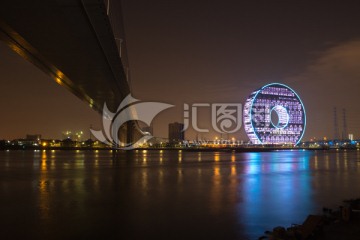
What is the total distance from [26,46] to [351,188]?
17.7 m

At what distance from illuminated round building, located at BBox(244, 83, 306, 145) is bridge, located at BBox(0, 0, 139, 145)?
266 feet

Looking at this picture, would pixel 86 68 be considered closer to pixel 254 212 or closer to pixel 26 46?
pixel 26 46

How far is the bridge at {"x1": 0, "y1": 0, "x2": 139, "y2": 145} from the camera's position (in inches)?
566

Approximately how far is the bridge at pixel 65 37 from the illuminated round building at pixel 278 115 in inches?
3195

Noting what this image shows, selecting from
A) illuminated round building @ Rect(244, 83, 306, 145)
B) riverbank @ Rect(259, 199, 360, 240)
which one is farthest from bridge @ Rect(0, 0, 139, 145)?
illuminated round building @ Rect(244, 83, 306, 145)

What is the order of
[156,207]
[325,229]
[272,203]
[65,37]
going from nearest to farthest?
1. [325,229]
2. [156,207]
3. [272,203]
4. [65,37]

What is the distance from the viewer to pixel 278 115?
114250 millimetres

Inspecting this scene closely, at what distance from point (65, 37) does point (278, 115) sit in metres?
102

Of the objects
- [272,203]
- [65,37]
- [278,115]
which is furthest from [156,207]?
[278,115]

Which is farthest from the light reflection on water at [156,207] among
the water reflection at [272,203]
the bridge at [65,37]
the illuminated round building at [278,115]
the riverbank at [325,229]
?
the illuminated round building at [278,115]

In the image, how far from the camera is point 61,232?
964 cm

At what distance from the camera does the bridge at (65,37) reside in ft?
47.2

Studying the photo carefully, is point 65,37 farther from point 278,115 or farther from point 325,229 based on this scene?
point 278,115

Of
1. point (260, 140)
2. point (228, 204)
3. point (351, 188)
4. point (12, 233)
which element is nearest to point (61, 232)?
point (12, 233)
